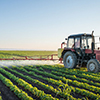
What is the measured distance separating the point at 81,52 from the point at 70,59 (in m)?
1.05

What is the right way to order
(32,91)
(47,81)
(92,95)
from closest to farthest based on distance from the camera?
(92,95), (32,91), (47,81)

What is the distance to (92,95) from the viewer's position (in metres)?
5.52

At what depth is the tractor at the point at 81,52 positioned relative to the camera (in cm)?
981

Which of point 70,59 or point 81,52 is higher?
point 81,52

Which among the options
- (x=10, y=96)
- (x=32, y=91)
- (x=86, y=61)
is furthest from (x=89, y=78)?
(x=10, y=96)

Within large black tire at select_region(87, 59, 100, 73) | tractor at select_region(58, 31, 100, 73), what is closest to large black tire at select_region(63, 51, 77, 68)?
tractor at select_region(58, 31, 100, 73)

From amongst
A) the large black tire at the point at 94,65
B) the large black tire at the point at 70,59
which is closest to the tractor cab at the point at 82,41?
the large black tire at the point at 70,59

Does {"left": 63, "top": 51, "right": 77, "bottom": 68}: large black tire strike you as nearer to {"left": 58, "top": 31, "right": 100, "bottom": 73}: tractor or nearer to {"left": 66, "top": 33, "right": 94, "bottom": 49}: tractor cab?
{"left": 58, "top": 31, "right": 100, "bottom": 73}: tractor

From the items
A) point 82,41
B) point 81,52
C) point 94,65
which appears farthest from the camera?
point 81,52

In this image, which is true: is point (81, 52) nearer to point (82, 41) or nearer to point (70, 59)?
point (82, 41)

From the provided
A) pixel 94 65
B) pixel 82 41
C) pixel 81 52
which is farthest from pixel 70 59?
pixel 94 65

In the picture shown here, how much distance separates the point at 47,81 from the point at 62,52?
4.87 metres

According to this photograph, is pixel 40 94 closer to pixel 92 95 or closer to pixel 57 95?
pixel 57 95

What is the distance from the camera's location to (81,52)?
34.8 ft
